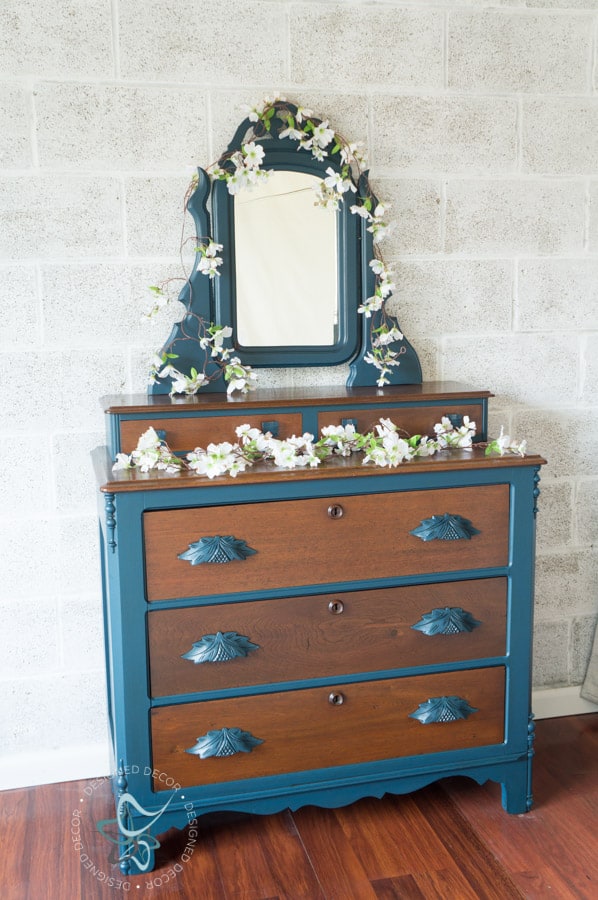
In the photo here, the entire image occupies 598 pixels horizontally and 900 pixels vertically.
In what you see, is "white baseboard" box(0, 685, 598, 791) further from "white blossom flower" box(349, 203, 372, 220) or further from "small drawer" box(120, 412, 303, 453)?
"white blossom flower" box(349, 203, 372, 220)

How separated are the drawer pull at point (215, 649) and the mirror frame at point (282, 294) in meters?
0.70

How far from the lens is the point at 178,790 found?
2.01m

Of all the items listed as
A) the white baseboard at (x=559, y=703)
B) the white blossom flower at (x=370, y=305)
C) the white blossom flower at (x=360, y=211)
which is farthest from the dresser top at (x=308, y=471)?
the white baseboard at (x=559, y=703)

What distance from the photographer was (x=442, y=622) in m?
2.11

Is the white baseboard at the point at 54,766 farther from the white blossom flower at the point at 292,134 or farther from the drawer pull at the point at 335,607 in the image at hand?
the white blossom flower at the point at 292,134

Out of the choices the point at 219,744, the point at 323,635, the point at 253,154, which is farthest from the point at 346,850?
the point at 253,154

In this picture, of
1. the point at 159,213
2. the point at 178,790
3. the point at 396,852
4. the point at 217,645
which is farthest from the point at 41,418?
the point at 396,852

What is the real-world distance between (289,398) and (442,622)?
0.66m

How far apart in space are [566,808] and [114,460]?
4.76 ft

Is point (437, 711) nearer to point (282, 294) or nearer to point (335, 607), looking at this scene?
point (335, 607)

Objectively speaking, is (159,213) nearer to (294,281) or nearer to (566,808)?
(294,281)

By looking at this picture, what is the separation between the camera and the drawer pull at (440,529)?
2.08 meters

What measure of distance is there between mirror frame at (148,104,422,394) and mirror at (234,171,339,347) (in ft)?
0.07

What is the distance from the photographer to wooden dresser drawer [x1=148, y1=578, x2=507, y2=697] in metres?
1.97
